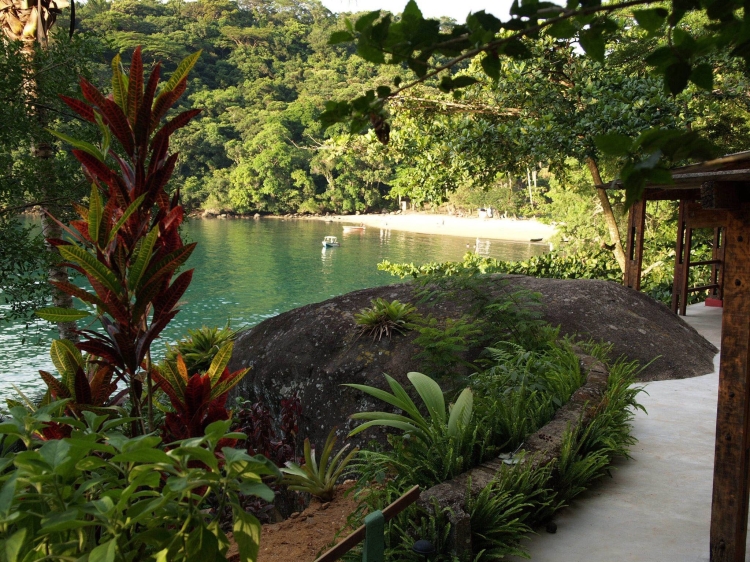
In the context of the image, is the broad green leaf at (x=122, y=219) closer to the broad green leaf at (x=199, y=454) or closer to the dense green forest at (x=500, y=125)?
the dense green forest at (x=500, y=125)

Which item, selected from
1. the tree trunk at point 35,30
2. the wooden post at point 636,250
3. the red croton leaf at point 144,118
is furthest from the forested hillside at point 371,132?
the red croton leaf at point 144,118

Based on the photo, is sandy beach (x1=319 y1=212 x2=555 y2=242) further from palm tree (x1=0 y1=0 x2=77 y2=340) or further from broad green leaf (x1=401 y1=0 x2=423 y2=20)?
broad green leaf (x1=401 y1=0 x2=423 y2=20)

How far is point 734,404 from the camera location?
2.79m

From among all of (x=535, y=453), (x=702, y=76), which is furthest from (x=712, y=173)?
(x=535, y=453)

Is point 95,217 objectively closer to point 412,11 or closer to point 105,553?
point 105,553

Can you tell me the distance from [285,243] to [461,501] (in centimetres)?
4336

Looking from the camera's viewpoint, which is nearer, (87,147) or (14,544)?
(14,544)

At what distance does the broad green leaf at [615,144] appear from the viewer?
1045 mm

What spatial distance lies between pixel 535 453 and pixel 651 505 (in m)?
0.71

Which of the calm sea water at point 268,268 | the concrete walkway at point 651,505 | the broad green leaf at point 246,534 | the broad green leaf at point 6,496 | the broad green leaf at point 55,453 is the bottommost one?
the calm sea water at point 268,268

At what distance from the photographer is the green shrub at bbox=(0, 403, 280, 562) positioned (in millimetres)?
1310

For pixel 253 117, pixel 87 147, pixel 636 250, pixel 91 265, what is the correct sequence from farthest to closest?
pixel 253 117
pixel 636 250
pixel 87 147
pixel 91 265

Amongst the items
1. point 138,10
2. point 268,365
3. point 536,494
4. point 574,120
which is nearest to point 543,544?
point 536,494

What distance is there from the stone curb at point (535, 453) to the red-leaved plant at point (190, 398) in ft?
3.44
